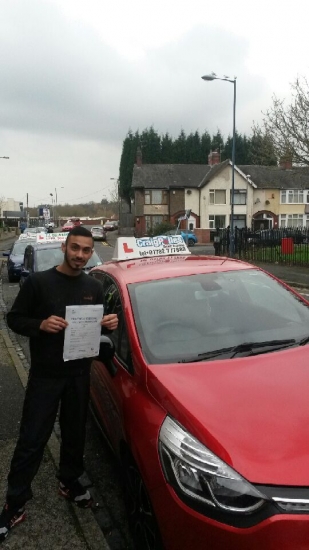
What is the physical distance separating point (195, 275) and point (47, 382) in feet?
4.66

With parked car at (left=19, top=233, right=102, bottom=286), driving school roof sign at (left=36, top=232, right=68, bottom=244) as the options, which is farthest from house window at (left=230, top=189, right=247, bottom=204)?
parked car at (left=19, top=233, right=102, bottom=286)

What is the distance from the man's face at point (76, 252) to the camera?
2951 mm

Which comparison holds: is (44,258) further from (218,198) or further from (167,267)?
(218,198)

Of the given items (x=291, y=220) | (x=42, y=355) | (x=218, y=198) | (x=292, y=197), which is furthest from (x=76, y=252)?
(x=291, y=220)

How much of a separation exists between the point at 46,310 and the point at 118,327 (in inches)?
28.3

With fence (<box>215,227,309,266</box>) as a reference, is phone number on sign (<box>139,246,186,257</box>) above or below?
above

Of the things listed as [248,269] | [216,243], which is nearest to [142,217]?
[216,243]

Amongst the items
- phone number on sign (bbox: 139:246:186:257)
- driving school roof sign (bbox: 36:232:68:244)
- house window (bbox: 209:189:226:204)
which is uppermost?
house window (bbox: 209:189:226:204)

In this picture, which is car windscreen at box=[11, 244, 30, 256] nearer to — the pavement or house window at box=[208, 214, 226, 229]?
the pavement

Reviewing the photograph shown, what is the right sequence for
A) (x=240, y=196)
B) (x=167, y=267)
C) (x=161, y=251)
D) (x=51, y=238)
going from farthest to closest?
(x=240, y=196)
(x=51, y=238)
(x=161, y=251)
(x=167, y=267)

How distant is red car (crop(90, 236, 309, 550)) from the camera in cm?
194

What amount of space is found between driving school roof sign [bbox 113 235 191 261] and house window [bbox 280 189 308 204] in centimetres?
5172

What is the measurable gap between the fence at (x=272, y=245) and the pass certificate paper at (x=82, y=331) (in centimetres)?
1955

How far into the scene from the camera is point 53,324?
9.23ft
